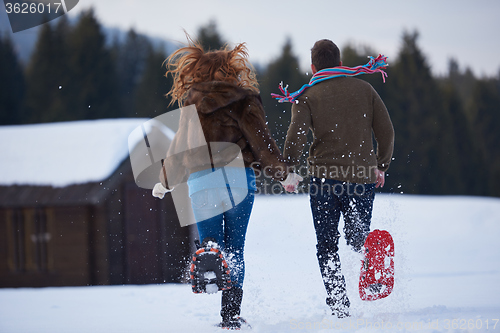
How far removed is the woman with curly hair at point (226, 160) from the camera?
303 centimetres

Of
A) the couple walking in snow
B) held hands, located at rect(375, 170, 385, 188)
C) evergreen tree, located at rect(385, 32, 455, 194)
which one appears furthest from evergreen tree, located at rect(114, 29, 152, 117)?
held hands, located at rect(375, 170, 385, 188)

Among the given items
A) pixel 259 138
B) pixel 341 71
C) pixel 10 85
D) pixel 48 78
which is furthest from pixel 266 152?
pixel 10 85

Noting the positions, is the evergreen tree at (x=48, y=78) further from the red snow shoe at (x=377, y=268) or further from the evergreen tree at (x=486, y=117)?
the red snow shoe at (x=377, y=268)

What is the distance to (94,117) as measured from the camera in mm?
23234

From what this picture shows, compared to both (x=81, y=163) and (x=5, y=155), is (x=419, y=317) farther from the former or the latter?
(x=5, y=155)

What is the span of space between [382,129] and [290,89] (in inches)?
704

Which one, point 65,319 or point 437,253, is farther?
point 437,253

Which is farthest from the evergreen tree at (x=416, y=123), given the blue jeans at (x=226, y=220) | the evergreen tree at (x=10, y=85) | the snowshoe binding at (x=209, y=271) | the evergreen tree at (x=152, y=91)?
the evergreen tree at (x=10, y=85)

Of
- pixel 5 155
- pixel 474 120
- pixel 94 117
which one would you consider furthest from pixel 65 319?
pixel 474 120

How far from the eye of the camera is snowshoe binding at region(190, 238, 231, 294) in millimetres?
2895

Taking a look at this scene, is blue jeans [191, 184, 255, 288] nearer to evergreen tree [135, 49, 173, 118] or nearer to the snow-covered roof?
the snow-covered roof

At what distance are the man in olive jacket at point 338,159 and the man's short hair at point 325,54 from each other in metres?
0.01

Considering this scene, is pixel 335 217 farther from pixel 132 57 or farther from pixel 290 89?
pixel 132 57

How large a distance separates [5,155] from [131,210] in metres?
2.83
